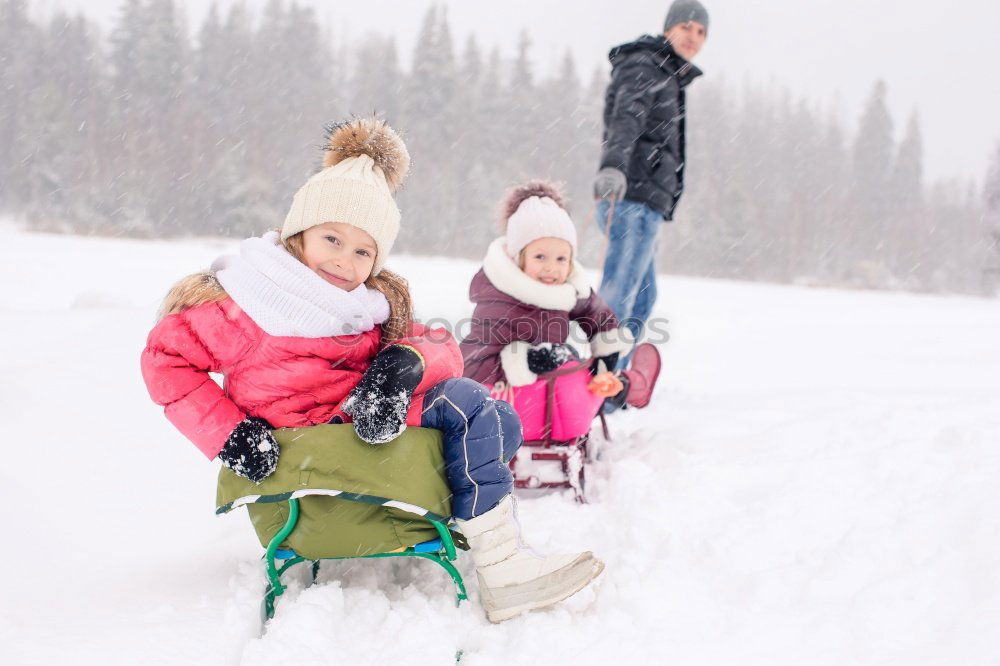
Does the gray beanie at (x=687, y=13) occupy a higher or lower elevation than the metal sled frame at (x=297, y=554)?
higher

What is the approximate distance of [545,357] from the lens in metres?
3.16

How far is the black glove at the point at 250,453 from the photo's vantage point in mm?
1831

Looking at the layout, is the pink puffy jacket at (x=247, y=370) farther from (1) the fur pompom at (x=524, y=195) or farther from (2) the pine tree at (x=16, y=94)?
(2) the pine tree at (x=16, y=94)

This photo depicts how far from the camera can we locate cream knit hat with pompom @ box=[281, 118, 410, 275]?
2162mm

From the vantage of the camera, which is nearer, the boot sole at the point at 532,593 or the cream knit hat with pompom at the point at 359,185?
the boot sole at the point at 532,593

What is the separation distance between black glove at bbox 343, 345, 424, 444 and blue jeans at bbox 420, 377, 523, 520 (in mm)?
106

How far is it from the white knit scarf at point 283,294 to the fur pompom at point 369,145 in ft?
1.51

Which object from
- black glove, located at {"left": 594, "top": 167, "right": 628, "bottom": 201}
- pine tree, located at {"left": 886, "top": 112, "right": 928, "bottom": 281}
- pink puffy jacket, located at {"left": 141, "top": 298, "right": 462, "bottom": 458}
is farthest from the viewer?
pine tree, located at {"left": 886, "top": 112, "right": 928, "bottom": 281}

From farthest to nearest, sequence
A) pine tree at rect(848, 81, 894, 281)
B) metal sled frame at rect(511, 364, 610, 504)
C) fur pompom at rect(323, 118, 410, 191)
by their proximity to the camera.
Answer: pine tree at rect(848, 81, 894, 281) → metal sled frame at rect(511, 364, 610, 504) → fur pompom at rect(323, 118, 410, 191)

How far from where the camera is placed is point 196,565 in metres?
2.20

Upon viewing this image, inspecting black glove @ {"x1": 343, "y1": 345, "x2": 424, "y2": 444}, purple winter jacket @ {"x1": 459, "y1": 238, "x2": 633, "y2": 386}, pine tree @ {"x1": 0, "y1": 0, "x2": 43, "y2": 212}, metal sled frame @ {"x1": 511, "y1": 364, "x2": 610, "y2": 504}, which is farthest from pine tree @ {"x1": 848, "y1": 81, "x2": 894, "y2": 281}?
black glove @ {"x1": 343, "y1": 345, "x2": 424, "y2": 444}

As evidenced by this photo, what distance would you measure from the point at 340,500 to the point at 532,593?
627mm

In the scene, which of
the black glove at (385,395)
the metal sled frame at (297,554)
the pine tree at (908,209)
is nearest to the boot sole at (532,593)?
the metal sled frame at (297,554)

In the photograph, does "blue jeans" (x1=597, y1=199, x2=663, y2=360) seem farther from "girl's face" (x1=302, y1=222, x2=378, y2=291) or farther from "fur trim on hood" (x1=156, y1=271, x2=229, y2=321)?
"fur trim on hood" (x1=156, y1=271, x2=229, y2=321)
